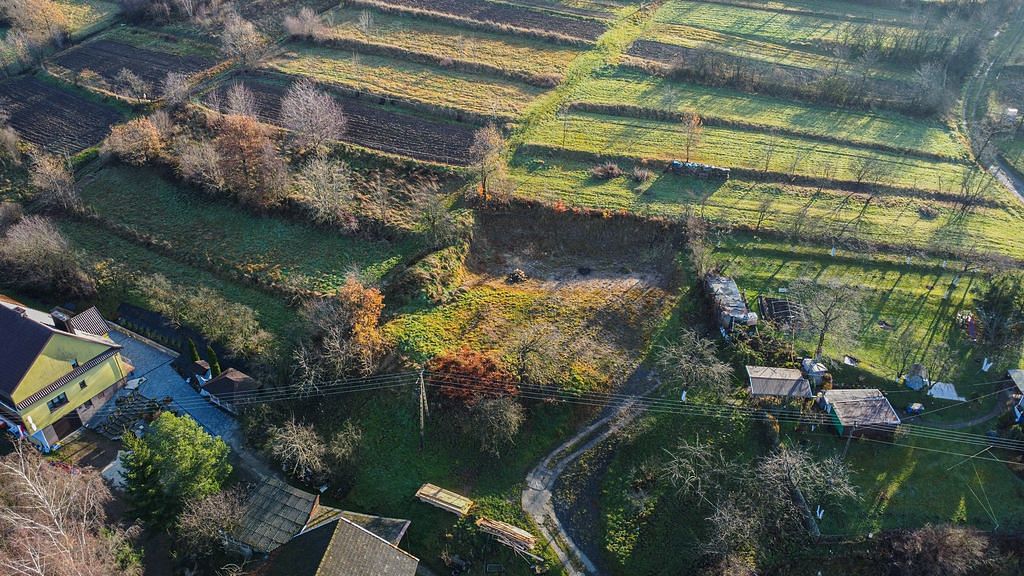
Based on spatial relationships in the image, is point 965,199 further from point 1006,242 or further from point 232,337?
point 232,337

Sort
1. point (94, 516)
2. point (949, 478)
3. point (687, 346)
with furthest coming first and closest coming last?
1. point (687, 346)
2. point (949, 478)
3. point (94, 516)

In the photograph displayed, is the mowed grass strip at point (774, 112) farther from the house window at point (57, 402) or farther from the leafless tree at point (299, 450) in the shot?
the house window at point (57, 402)

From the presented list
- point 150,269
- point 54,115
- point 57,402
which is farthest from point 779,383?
point 54,115

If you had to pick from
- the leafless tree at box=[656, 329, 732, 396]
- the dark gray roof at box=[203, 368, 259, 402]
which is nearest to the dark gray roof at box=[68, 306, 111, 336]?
the dark gray roof at box=[203, 368, 259, 402]

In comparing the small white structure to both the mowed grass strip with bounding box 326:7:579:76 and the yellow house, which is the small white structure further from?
the yellow house

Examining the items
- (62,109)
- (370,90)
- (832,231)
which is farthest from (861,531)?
(62,109)

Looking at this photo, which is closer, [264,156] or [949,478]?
[949,478]

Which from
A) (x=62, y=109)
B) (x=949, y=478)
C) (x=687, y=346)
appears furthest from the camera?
(x=62, y=109)
